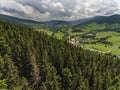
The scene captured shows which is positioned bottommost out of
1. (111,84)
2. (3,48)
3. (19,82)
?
(111,84)

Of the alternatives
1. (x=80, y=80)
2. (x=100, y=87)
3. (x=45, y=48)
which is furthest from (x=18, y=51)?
(x=100, y=87)

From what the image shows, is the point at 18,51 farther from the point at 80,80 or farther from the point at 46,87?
the point at 80,80

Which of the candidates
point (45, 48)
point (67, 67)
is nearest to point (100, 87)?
point (67, 67)

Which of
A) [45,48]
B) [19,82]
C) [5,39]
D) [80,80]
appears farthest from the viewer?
[45,48]

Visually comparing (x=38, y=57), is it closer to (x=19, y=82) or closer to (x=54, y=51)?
(x=54, y=51)

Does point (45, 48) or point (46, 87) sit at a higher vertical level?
point (45, 48)

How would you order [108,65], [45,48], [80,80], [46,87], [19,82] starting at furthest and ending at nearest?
1. [108,65]
2. [45,48]
3. [80,80]
4. [46,87]
5. [19,82]

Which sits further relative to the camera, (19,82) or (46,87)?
(46,87)
